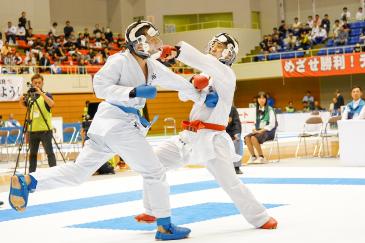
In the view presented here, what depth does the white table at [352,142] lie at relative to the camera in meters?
11.0

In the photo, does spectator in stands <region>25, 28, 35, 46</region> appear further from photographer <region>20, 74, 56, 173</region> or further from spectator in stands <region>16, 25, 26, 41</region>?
photographer <region>20, 74, 56, 173</region>

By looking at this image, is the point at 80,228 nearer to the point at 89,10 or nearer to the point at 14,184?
the point at 14,184

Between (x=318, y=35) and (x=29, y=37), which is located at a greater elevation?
(x=29, y=37)

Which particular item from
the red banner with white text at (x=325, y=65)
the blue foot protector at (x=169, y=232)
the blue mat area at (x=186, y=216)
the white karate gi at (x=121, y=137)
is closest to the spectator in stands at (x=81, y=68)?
the red banner with white text at (x=325, y=65)

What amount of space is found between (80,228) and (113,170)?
6106 mm

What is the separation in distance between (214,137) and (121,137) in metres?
0.86

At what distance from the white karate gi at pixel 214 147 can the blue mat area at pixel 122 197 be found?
201cm

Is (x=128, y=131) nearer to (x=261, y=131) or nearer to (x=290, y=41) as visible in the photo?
(x=261, y=131)

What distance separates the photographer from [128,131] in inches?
192

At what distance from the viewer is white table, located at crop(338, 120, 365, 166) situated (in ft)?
36.0

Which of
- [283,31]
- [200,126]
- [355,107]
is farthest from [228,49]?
[283,31]

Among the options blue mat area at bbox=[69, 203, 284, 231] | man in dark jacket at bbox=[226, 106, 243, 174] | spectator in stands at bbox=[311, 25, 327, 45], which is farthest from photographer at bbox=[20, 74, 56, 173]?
spectator in stands at bbox=[311, 25, 327, 45]

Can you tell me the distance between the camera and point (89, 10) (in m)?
34.1

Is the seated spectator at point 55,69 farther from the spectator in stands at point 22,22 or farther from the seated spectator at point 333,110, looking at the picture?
the seated spectator at point 333,110
